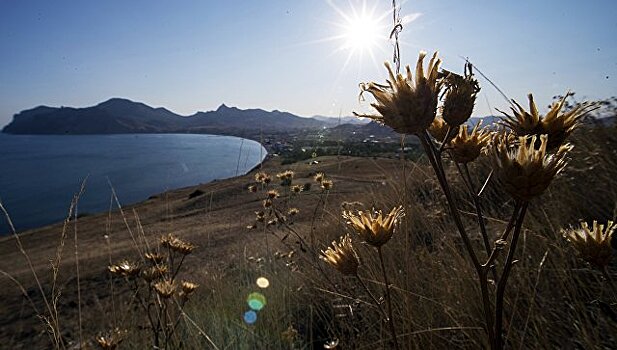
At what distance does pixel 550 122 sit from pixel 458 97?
0.19m

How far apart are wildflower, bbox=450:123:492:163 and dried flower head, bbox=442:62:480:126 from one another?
0.10 metres

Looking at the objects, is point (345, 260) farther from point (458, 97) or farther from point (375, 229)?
point (458, 97)

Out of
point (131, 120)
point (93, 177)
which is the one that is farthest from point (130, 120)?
point (93, 177)

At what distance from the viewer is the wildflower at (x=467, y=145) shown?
898mm

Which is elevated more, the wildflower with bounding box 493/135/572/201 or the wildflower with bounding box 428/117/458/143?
the wildflower with bounding box 428/117/458/143

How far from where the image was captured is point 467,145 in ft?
2.99

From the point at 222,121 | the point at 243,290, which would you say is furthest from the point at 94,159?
the point at 243,290

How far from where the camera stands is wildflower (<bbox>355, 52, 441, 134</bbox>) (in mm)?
747

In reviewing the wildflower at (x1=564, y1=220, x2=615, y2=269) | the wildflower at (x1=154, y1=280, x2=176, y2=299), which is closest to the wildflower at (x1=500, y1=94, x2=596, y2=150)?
the wildflower at (x1=564, y1=220, x2=615, y2=269)

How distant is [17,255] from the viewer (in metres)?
11.6

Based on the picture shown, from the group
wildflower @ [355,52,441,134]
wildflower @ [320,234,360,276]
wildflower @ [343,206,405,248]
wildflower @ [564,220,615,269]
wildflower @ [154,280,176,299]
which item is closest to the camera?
wildflower @ [355,52,441,134]

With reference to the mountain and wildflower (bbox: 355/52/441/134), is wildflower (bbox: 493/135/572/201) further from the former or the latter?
the mountain

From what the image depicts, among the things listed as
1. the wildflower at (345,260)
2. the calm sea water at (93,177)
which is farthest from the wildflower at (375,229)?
the calm sea water at (93,177)

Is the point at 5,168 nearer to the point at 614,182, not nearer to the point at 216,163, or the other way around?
the point at 216,163
